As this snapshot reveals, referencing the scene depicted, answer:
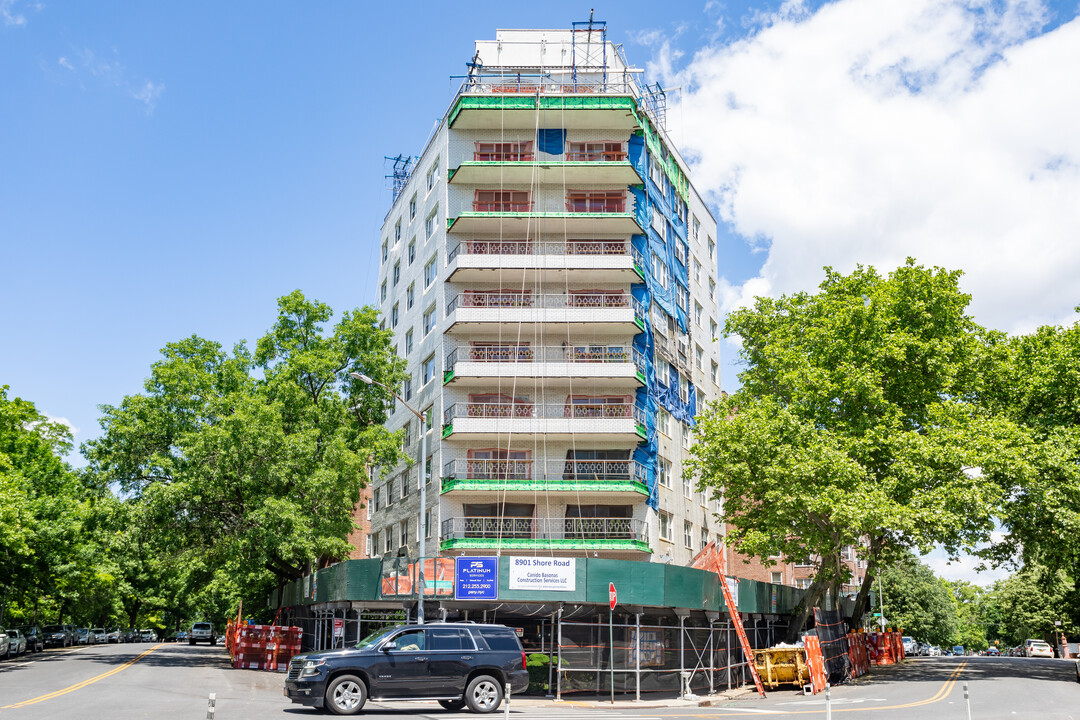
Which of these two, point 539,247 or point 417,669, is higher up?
point 539,247

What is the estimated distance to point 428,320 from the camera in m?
44.1

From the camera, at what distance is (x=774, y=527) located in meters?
34.9

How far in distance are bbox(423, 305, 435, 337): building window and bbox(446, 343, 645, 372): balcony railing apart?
12.2ft

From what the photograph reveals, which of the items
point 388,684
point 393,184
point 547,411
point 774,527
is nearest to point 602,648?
point 388,684

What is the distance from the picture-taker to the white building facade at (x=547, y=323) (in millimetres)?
37594

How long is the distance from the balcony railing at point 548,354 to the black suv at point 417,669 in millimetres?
20183

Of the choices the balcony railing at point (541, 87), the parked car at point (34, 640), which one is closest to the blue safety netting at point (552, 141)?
the balcony railing at point (541, 87)

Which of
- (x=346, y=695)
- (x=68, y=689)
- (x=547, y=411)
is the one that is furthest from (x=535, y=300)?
(x=346, y=695)

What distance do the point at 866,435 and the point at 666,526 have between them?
11.9 metres

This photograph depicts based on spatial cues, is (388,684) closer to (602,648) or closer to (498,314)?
(602,648)

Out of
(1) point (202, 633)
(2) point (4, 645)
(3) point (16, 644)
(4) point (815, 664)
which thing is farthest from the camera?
(1) point (202, 633)

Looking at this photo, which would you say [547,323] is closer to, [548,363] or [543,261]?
[548,363]

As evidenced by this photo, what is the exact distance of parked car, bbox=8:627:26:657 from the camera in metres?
43.8

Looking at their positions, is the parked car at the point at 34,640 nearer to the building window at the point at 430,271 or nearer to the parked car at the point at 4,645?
the parked car at the point at 4,645
